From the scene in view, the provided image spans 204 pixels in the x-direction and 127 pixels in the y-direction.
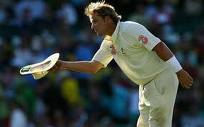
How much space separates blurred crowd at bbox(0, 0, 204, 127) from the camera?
14469mm

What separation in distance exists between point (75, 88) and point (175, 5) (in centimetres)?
397

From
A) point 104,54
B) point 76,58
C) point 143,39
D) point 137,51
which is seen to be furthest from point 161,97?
point 76,58

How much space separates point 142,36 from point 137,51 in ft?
0.65

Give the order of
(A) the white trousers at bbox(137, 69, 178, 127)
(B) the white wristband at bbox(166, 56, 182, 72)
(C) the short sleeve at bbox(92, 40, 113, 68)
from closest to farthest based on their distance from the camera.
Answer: (B) the white wristband at bbox(166, 56, 182, 72) → (A) the white trousers at bbox(137, 69, 178, 127) → (C) the short sleeve at bbox(92, 40, 113, 68)

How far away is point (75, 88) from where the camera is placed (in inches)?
587

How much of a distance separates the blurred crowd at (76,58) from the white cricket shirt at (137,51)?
5158 mm

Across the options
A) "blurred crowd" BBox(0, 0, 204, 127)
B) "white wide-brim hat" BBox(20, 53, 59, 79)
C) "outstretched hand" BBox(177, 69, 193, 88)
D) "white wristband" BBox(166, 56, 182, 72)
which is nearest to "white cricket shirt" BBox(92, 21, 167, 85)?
"white wristband" BBox(166, 56, 182, 72)

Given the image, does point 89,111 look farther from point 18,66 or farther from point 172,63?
point 172,63

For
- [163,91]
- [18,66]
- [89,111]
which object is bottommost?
[163,91]

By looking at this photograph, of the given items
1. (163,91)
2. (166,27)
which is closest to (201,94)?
(166,27)

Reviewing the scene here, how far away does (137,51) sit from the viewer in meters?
8.87

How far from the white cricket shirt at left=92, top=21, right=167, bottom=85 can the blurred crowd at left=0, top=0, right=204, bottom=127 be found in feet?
16.9

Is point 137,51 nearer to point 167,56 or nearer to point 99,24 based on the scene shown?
point 167,56

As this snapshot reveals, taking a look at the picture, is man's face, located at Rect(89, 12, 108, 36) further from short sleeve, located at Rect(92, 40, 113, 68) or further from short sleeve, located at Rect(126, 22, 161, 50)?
short sleeve, located at Rect(92, 40, 113, 68)
